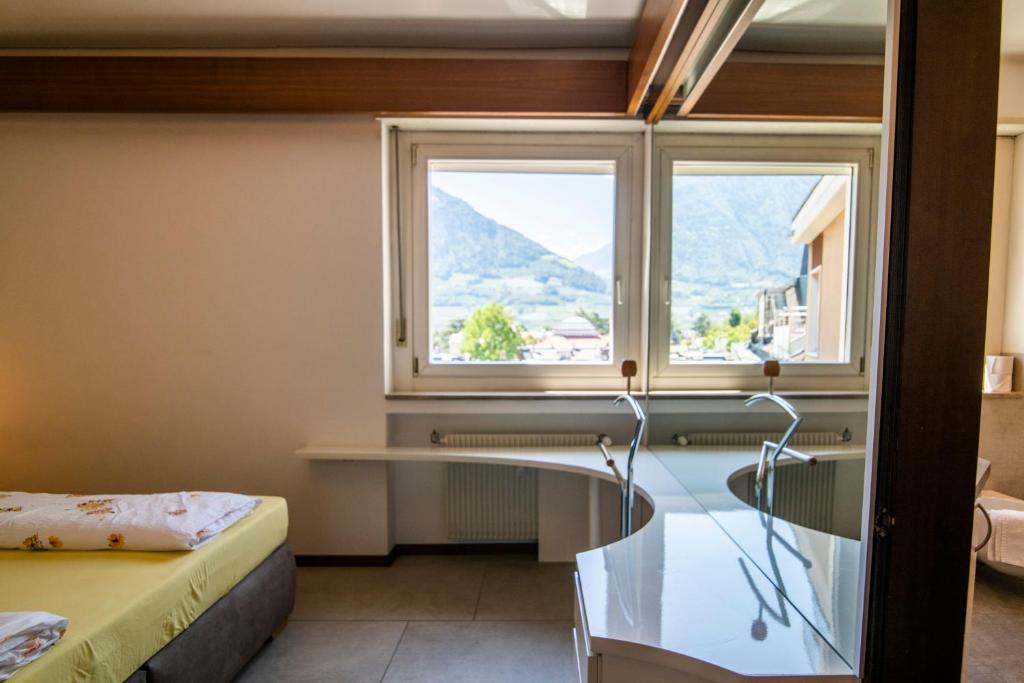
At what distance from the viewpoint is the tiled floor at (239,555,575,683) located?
1.89 m

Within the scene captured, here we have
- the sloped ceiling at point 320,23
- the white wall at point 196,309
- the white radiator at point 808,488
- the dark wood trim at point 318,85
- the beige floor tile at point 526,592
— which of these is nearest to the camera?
the white radiator at point 808,488

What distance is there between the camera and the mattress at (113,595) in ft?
4.02

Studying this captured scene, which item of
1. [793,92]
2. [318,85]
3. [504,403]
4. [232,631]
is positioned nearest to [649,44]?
[793,92]

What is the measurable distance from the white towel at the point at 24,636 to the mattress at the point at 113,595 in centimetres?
2

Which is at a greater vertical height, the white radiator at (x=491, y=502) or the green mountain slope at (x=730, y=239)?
the green mountain slope at (x=730, y=239)

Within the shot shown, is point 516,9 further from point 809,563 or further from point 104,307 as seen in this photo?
point 104,307

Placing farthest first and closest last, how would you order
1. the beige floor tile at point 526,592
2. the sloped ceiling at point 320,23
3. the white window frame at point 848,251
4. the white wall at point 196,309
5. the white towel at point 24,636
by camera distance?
the white wall at point 196,309 → the beige floor tile at point 526,592 → the sloped ceiling at point 320,23 → the white towel at point 24,636 → the white window frame at point 848,251

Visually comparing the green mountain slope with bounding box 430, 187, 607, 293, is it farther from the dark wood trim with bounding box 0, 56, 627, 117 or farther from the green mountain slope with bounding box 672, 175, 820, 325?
the green mountain slope with bounding box 672, 175, 820, 325

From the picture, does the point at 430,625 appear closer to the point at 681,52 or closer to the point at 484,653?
the point at 484,653

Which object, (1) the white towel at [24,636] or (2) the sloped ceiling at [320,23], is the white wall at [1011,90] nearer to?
(2) the sloped ceiling at [320,23]

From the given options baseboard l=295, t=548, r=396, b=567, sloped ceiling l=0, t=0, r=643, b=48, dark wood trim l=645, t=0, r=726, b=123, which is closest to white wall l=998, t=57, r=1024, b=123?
dark wood trim l=645, t=0, r=726, b=123

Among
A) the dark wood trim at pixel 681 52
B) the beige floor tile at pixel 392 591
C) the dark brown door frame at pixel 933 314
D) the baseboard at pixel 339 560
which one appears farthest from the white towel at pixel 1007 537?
the baseboard at pixel 339 560

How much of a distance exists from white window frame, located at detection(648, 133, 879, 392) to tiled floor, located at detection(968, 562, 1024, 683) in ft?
1.01

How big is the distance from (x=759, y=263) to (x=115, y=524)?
2.13 meters
